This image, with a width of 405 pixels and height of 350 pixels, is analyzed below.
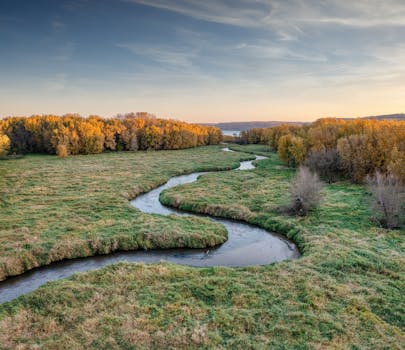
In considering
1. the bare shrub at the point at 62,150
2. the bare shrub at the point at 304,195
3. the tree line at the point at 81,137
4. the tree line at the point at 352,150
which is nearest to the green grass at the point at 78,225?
the bare shrub at the point at 304,195

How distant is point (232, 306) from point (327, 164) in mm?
45276

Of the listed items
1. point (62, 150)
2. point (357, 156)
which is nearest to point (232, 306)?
point (357, 156)

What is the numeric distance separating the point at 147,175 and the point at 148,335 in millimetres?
45564

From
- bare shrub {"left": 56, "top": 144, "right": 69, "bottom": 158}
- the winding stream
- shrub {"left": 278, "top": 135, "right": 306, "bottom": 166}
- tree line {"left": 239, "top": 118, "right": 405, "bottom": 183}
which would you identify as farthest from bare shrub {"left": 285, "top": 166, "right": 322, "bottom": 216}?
bare shrub {"left": 56, "top": 144, "right": 69, "bottom": 158}

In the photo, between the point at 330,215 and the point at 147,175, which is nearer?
the point at 330,215

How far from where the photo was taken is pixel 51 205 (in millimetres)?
36875

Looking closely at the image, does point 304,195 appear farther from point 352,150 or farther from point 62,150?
point 62,150

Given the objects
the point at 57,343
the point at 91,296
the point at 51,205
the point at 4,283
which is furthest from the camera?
the point at 51,205

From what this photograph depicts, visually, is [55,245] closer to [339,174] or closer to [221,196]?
[221,196]

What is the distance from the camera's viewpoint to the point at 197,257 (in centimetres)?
2520

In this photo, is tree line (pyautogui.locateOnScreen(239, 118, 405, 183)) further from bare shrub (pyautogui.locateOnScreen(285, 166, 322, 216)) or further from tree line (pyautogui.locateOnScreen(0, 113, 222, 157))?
tree line (pyautogui.locateOnScreen(0, 113, 222, 157))

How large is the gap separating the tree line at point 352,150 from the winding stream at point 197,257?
23.5 metres

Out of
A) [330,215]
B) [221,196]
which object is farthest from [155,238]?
[330,215]

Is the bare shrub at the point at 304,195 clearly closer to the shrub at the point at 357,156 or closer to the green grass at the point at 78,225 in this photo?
the green grass at the point at 78,225
